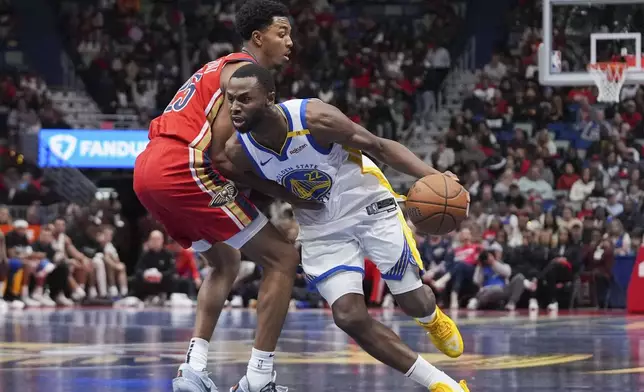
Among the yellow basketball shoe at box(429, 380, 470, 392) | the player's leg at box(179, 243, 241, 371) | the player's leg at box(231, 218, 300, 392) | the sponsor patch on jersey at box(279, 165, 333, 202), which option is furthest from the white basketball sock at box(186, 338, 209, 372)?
the yellow basketball shoe at box(429, 380, 470, 392)

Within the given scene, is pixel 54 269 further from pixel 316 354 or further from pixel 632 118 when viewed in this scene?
pixel 632 118

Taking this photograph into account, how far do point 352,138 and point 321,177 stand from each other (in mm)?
300

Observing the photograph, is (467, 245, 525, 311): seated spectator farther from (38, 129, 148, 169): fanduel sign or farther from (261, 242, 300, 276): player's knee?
(261, 242, 300, 276): player's knee

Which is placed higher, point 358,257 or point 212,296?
point 358,257

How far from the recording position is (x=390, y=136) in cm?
2264

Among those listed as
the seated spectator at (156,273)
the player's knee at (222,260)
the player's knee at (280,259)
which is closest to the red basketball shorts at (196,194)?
the player's knee at (280,259)

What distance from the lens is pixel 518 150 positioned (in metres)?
20.3

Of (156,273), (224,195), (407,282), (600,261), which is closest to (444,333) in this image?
(407,282)

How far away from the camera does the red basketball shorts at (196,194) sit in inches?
235

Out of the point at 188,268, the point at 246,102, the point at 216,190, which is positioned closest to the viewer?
the point at 246,102

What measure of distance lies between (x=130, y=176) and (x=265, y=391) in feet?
56.8

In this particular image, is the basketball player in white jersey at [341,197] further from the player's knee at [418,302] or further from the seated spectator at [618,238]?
the seated spectator at [618,238]

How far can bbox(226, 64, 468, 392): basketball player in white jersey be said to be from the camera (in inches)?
226

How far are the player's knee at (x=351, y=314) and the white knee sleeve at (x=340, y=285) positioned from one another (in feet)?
0.09
